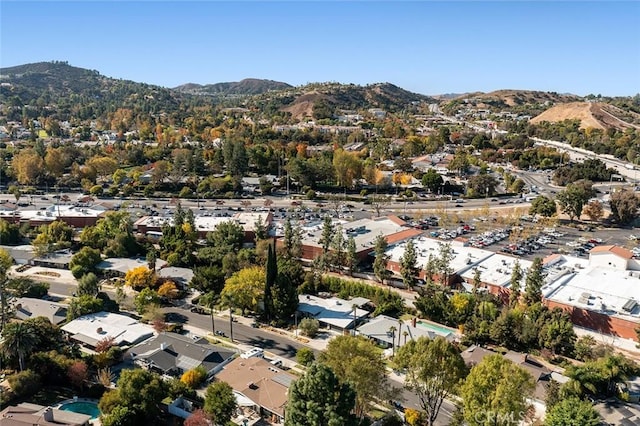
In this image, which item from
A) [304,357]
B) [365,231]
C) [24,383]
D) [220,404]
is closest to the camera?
[220,404]

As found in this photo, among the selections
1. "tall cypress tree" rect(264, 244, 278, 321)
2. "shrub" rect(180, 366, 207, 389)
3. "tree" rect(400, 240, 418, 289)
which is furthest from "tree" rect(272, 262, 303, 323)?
"tree" rect(400, 240, 418, 289)

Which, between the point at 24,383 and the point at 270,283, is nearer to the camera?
the point at 24,383

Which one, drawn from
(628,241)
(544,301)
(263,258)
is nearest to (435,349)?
(544,301)

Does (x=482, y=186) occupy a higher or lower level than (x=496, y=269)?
higher

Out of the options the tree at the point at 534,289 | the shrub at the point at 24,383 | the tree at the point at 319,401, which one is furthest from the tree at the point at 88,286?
the tree at the point at 534,289

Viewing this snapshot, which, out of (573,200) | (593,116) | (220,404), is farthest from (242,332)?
(593,116)

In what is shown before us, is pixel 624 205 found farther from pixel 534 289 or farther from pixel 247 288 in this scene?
pixel 247 288

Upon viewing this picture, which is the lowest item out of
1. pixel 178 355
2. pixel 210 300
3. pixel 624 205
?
pixel 178 355

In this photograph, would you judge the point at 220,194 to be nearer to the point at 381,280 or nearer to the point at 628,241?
the point at 381,280
